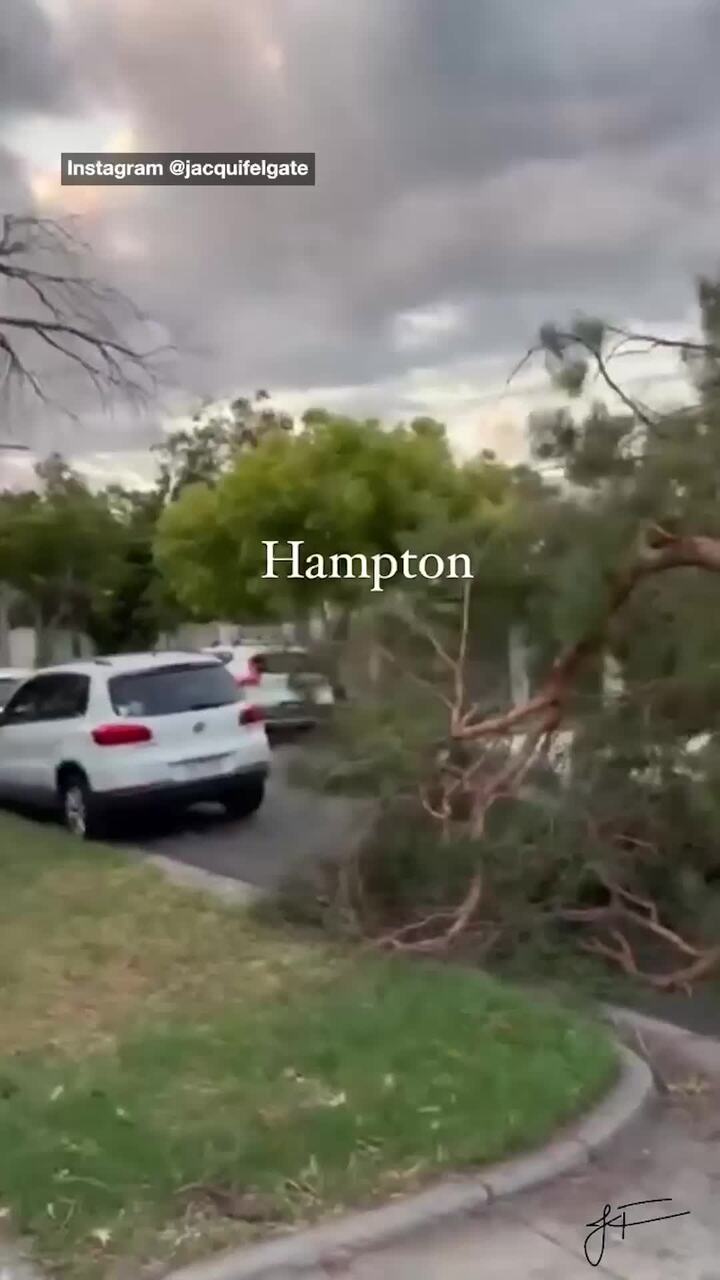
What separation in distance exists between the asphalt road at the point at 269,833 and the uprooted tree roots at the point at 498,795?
0.51 m

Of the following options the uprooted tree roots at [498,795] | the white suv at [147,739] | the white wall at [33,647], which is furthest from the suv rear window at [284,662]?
the white wall at [33,647]

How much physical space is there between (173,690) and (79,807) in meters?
1.21

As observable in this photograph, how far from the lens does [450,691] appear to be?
691cm

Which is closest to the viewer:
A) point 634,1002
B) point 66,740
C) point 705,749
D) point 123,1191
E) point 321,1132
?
point 123,1191

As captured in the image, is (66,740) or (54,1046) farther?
(66,740)

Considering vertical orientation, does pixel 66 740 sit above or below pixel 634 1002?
above

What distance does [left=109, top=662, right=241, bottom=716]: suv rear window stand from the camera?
11.1 m

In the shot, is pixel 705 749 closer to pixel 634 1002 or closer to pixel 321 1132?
pixel 634 1002

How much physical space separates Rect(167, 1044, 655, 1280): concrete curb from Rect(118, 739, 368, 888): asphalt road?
2764 millimetres

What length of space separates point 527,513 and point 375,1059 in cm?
265

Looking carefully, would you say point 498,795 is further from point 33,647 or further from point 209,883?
Answer: point 33,647

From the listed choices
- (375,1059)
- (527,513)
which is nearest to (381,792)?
(527,513)

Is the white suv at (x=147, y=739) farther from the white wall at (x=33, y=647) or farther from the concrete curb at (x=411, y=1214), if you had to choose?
the white wall at (x=33, y=647)

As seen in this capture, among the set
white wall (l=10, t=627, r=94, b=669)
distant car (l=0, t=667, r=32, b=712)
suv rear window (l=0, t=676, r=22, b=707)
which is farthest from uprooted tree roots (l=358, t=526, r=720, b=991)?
white wall (l=10, t=627, r=94, b=669)
